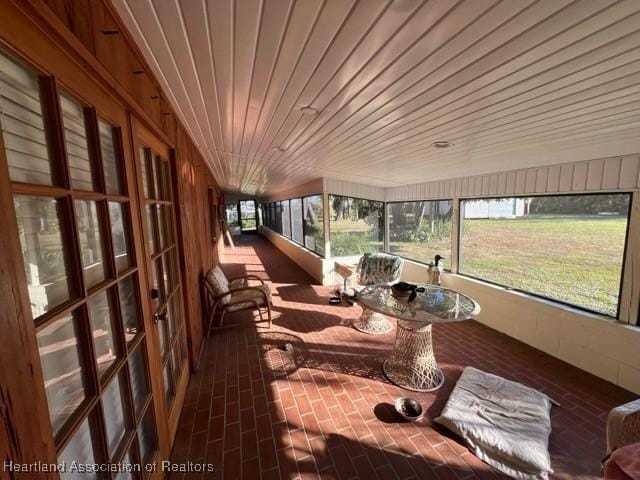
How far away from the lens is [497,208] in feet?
12.1

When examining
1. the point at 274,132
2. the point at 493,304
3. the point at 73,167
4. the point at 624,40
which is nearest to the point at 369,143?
the point at 274,132

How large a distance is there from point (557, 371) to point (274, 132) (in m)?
3.64

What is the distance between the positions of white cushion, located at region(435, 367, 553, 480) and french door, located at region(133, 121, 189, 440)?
6.71ft

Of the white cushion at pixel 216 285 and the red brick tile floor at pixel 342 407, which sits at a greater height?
the white cushion at pixel 216 285

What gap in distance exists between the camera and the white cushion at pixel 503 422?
1611 mm

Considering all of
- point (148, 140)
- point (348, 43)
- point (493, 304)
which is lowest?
point (493, 304)

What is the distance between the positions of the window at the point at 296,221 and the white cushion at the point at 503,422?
559 centimetres

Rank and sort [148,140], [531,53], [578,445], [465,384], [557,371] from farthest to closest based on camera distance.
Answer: [557,371] < [465,384] < [578,445] < [148,140] < [531,53]

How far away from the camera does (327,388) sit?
2.29 meters

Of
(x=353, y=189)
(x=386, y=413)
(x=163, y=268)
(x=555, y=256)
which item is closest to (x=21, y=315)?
(x=163, y=268)

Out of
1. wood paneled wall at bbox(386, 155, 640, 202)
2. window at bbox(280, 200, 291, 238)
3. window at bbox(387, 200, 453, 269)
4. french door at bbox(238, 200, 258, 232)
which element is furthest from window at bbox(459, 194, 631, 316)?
french door at bbox(238, 200, 258, 232)

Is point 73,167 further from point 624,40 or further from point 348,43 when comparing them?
point 624,40

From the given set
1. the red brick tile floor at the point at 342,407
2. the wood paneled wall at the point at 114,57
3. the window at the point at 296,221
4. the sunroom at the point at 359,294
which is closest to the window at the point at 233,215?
the window at the point at 296,221

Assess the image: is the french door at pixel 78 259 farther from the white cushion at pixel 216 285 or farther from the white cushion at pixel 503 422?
the white cushion at pixel 503 422
